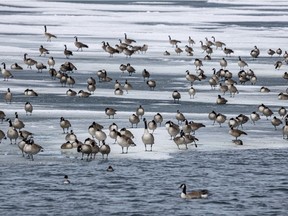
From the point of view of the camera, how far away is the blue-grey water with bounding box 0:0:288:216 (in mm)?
17250

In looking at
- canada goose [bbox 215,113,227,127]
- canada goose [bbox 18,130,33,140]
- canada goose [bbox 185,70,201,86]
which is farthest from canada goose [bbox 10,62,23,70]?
canada goose [bbox 18,130,33,140]

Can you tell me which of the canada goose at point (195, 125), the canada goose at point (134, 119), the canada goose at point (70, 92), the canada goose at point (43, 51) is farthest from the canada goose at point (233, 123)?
the canada goose at point (43, 51)

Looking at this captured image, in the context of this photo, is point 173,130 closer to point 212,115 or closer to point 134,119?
point 134,119

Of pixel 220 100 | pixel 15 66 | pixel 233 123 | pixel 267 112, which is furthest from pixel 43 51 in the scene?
pixel 233 123

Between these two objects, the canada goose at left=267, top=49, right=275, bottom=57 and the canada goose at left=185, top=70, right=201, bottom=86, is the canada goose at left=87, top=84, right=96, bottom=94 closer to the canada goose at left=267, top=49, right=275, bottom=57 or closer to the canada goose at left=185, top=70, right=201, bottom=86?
the canada goose at left=185, top=70, right=201, bottom=86

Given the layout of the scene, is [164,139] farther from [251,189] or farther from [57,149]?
[251,189]

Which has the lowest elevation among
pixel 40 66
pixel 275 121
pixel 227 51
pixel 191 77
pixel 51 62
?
pixel 275 121

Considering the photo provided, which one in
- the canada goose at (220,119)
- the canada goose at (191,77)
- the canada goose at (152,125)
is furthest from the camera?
the canada goose at (191,77)

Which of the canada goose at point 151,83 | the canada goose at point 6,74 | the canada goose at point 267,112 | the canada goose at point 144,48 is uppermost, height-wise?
the canada goose at point 144,48

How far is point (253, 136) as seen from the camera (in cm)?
2570

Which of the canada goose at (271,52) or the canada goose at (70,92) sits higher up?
the canada goose at (271,52)

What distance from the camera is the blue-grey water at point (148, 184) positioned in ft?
56.6

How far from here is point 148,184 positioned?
63.6ft

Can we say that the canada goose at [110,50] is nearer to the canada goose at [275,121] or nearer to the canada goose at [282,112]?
the canada goose at [282,112]
